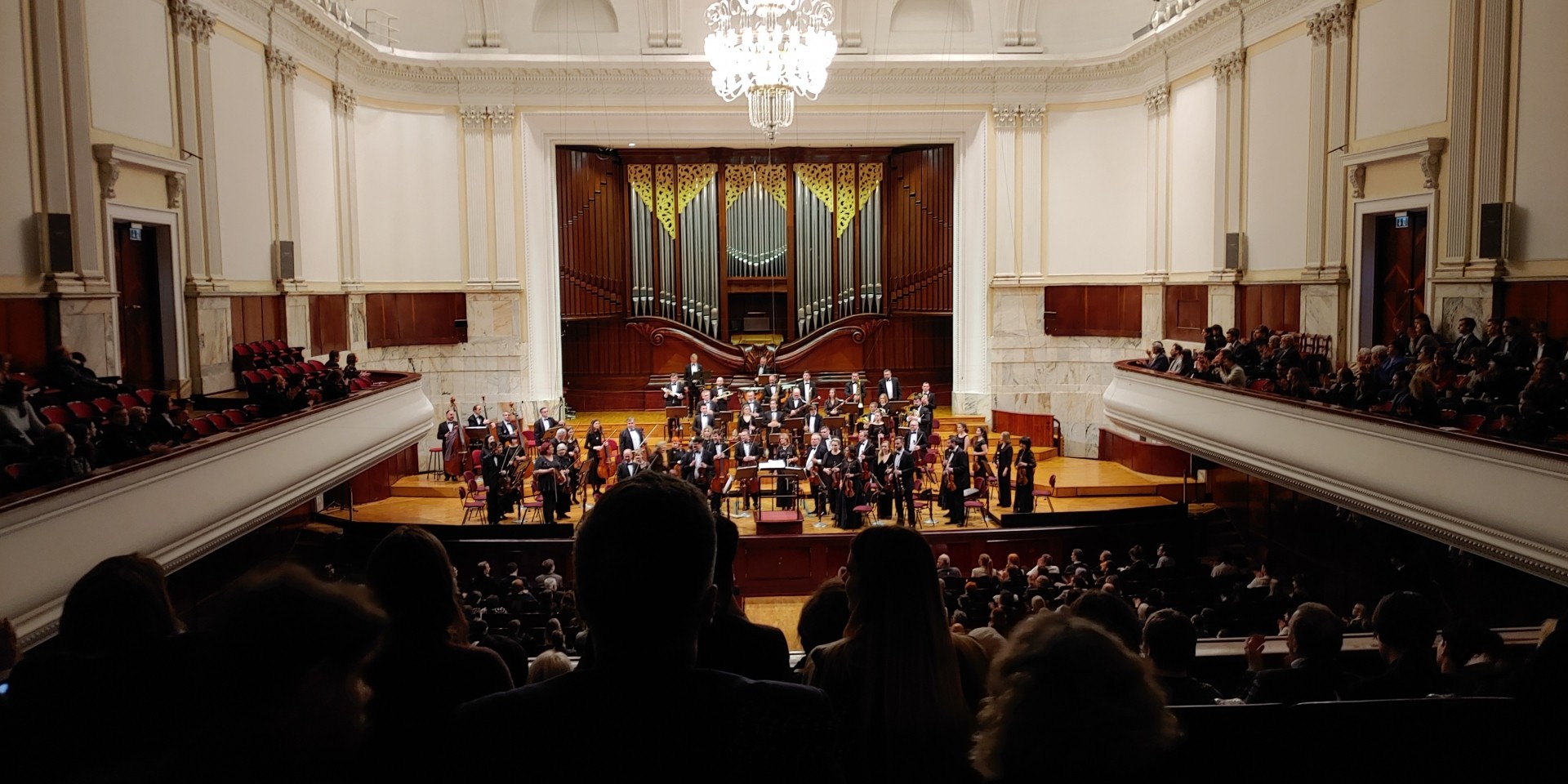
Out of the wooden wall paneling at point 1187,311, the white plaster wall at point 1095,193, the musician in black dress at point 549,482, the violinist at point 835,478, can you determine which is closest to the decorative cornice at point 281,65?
the musician in black dress at point 549,482

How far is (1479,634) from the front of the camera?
13.5 ft

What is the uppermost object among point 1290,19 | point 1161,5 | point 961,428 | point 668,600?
point 1161,5

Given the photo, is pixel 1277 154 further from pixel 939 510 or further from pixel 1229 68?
pixel 939 510

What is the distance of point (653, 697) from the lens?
1.37 meters

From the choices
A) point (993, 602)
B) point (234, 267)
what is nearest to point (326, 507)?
point (234, 267)

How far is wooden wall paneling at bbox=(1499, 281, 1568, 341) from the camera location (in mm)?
10078

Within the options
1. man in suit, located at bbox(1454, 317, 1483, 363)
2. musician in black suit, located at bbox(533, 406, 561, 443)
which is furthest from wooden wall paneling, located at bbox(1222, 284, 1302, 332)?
musician in black suit, located at bbox(533, 406, 561, 443)

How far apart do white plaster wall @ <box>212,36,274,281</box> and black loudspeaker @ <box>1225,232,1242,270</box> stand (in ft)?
44.1

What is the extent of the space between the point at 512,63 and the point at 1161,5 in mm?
10947

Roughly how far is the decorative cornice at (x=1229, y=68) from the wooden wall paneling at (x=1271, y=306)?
305 cm

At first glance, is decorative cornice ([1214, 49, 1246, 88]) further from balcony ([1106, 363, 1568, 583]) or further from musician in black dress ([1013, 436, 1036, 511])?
musician in black dress ([1013, 436, 1036, 511])

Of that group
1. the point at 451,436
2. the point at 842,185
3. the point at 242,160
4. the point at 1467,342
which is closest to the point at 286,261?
the point at 242,160

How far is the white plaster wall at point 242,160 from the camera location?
13.4 meters

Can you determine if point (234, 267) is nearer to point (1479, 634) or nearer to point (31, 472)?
point (31, 472)
